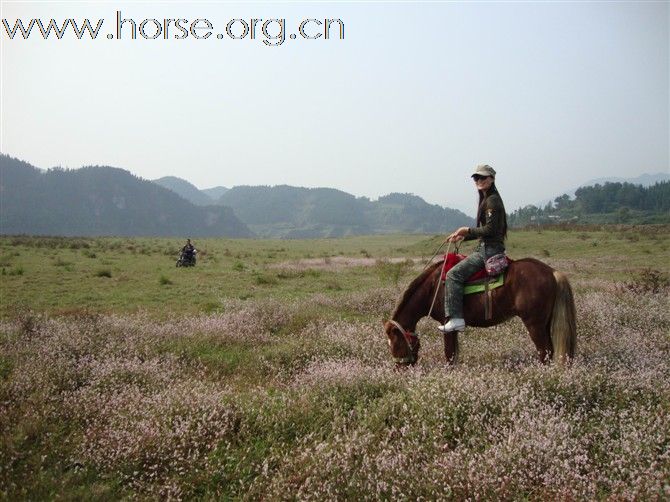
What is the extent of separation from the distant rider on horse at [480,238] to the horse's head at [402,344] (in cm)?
54

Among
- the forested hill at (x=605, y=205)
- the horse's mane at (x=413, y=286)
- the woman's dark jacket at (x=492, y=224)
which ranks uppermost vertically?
the forested hill at (x=605, y=205)

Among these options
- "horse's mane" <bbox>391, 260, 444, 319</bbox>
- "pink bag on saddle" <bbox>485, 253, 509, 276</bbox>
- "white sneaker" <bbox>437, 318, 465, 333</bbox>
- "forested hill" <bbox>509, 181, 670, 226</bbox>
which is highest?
"forested hill" <bbox>509, 181, 670, 226</bbox>

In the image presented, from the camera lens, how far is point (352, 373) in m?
6.44

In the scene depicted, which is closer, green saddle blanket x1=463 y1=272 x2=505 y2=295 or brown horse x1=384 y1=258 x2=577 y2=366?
brown horse x1=384 y1=258 x2=577 y2=366

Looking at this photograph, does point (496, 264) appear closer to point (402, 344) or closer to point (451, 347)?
point (451, 347)

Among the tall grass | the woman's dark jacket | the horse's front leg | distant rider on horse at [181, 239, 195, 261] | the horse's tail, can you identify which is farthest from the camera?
distant rider on horse at [181, 239, 195, 261]

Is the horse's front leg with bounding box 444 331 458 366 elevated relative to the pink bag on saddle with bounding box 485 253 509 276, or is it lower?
lower

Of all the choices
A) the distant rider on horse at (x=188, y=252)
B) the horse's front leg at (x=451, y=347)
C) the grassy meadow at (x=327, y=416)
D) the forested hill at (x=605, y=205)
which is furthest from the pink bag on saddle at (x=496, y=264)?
the forested hill at (x=605, y=205)

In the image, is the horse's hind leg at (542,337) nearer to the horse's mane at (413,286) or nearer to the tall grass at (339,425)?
the tall grass at (339,425)

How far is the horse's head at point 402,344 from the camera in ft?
23.2

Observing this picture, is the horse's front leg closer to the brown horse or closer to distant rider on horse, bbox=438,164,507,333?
the brown horse

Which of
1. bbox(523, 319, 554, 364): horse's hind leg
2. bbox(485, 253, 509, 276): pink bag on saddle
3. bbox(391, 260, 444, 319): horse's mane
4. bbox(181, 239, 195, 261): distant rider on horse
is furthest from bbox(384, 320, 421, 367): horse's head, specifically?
bbox(181, 239, 195, 261): distant rider on horse

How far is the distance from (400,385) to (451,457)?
1808 millimetres

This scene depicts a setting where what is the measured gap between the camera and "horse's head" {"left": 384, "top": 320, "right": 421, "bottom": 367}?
279 inches
